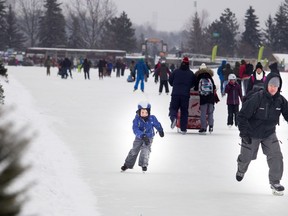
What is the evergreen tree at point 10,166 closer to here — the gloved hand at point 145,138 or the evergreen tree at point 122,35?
the gloved hand at point 145,138

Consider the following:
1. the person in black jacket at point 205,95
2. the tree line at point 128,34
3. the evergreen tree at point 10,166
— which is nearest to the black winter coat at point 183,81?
the person in black jacket at point 205,95

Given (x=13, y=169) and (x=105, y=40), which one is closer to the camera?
(x=13, y=169)

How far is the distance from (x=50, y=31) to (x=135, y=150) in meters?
96.8

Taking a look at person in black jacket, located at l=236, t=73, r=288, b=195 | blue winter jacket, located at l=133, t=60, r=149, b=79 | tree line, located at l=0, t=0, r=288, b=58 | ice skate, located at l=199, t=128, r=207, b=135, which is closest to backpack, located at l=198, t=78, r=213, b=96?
ice skate, located at l=199, t=128, r=207, b=135

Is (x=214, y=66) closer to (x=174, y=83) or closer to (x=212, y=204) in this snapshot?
(x=174, y=83)

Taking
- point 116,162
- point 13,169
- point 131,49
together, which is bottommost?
point 131,49

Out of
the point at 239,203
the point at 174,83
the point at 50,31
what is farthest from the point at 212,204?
the point at 50,31

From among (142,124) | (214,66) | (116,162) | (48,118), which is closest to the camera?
(142,124)

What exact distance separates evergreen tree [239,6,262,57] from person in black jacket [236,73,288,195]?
318ft

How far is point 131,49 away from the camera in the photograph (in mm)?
110562

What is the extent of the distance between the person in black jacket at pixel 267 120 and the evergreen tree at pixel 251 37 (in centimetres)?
9706

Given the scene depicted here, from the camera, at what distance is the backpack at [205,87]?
14.4 meters

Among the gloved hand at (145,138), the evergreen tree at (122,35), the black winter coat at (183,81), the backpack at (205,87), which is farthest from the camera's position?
the evergreen tree at (122,35)

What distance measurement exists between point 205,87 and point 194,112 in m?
0.68
